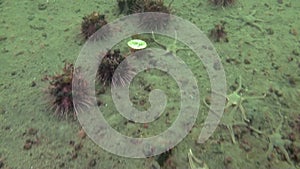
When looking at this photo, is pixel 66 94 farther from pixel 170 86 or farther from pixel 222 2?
pixel 222 2

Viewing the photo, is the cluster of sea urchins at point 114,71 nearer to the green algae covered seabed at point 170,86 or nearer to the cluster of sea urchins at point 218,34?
the green algae covered seabed at point 170,86

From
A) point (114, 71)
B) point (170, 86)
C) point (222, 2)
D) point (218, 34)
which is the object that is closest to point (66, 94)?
point (114, 71)

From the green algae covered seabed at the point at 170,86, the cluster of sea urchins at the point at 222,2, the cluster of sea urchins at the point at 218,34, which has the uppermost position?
the cluster of sea urchins at the point at 222,2

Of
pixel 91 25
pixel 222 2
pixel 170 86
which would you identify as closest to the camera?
pixel 170 86

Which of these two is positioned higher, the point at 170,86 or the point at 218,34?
the point at 218,34

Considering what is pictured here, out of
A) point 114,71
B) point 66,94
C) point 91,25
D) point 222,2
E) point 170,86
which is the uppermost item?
point 222,2

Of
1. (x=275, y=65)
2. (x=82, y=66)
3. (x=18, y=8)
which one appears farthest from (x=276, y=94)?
(x=18, y=8)

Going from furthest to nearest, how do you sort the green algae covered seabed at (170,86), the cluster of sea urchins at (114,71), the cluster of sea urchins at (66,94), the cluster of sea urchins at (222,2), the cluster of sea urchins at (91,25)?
the cluster of sea urchins at (222,2) → the cluster of sea urchins at (91,25) → the cluster of sea urchins at (114,71) → the cluster of sea urchins at (66,94) → the green algae covered seabed at (170,86)

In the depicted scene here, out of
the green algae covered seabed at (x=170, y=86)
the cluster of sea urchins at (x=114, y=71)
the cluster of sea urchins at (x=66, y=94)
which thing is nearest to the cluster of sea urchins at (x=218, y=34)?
the green algae covered seabed at (x=170, y=86)
